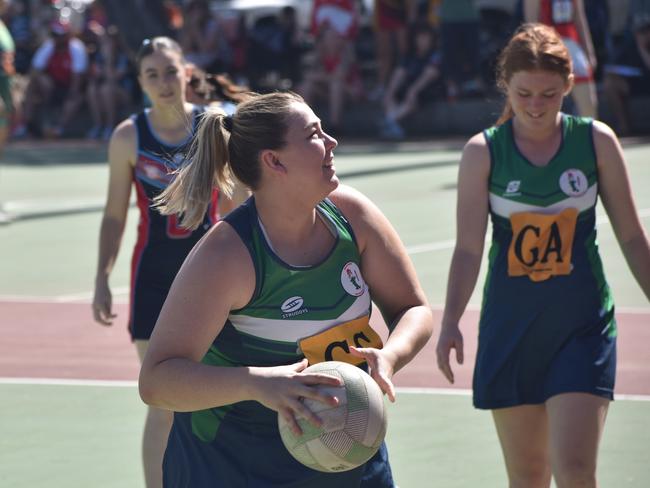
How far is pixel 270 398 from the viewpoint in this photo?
10.8 ft

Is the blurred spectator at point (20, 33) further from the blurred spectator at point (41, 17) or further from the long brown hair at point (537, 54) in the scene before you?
the long brown hair at point (537, 54)

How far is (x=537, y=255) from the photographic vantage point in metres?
4.88

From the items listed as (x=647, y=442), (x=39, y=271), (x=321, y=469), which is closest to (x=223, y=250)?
(x=321, y=469)

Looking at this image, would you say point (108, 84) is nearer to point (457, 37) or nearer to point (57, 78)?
point (57, 78)

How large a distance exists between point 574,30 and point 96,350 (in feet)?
15.9

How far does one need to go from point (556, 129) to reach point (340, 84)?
16.5m

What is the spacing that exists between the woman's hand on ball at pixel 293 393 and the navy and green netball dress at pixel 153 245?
Result: 2626 millimetres

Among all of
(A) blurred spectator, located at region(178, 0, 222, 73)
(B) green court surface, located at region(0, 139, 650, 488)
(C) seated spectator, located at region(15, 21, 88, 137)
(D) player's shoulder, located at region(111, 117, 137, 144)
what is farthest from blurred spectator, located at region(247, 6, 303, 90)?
(D) player's shoulder, located at region(111, 117, 137, 144)

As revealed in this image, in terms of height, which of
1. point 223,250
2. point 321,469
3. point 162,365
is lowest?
point 321,469

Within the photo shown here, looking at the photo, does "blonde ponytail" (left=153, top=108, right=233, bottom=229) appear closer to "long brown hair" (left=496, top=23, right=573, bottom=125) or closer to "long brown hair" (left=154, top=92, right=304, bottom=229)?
"long brown hair" (left=154, top=92, right=304, bottom=229)

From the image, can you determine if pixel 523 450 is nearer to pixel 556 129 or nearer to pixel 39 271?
pixel 556 129

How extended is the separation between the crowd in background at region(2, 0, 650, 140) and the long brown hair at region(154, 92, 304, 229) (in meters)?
14.4

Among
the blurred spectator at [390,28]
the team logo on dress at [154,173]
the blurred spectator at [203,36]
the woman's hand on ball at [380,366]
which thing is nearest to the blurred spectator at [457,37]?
the blurred spectator at [390,28]

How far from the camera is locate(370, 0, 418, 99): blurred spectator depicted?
2167 cm
